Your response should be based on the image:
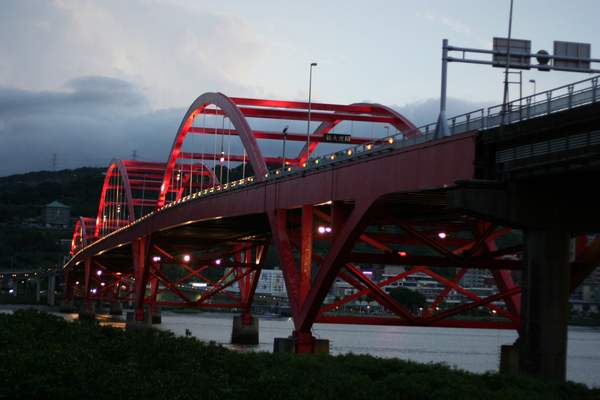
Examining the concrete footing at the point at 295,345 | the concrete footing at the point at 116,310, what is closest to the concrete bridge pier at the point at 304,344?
the concrete footing at the point at 295,345

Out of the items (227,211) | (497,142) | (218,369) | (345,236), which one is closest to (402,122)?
(227,211)

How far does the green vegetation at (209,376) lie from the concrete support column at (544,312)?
1.55 m

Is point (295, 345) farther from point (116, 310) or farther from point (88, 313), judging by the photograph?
point (116, 310)

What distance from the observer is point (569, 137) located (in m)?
21.0

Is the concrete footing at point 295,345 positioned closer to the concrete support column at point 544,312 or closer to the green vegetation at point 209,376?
the green vegetation at point 209,376

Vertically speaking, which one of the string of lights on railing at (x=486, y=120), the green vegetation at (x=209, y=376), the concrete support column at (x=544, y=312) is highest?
the string of lights on railing at (x=486, y=120)

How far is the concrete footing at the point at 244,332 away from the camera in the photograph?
219 ft

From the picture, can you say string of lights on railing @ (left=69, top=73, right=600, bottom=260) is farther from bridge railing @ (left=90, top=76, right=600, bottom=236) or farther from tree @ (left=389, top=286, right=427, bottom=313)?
tree @ (left=389, top=286, right=427, bottom=313)

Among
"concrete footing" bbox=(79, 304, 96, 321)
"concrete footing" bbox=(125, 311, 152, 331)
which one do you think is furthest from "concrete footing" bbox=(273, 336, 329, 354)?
Result: "concrete footing" bbox=(79, 304, 96, 321)

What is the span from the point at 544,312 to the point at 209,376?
869 cm

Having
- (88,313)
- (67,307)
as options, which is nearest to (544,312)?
(88,313)

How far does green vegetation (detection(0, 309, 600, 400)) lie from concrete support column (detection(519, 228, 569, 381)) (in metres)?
1.55

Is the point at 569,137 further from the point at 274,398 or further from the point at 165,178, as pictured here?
the point at 165,178

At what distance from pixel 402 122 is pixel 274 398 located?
34638 mm
